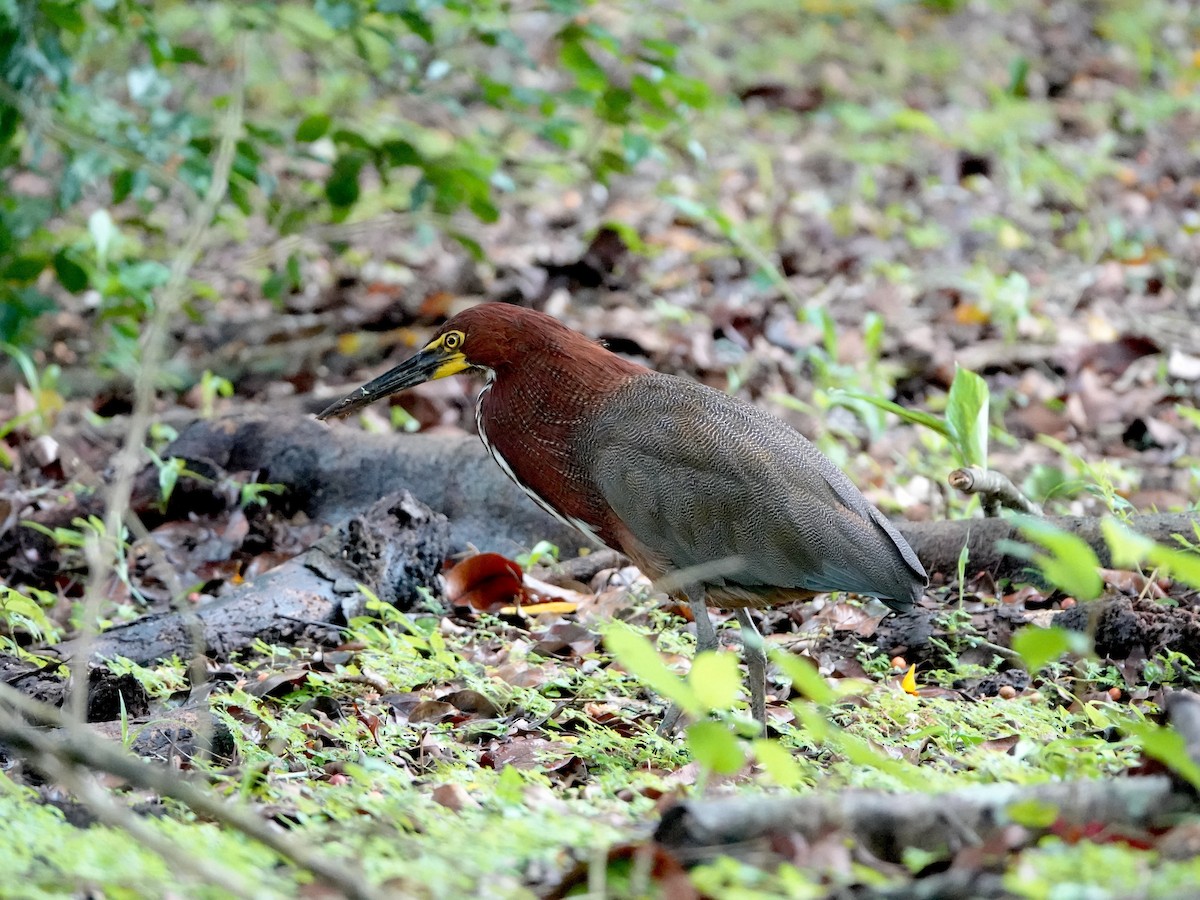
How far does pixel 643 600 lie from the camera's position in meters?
4.87

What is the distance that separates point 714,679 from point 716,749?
0.38 feet

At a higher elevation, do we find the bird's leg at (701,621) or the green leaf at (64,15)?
the green leaf at (64,15)

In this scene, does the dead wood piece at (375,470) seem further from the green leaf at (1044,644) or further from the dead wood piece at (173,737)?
the green leaf at (1044,644)

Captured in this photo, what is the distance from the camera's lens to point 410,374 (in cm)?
469

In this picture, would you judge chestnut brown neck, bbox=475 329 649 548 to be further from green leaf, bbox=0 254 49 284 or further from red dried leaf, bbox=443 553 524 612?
green leaf, bbox=0 254 49 284

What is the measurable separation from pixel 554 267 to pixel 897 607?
446cm

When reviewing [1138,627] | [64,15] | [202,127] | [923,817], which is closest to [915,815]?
[923,817]

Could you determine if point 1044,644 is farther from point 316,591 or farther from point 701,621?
point 316,591

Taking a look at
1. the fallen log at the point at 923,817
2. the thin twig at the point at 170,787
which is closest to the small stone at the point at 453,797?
the thin twig at the point at 170,787

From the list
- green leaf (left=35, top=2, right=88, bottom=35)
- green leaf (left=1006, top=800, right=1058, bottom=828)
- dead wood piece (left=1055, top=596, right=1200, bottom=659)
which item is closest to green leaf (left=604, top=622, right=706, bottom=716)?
green leaf (left=1006, top=800, right=1058, bottom=828)

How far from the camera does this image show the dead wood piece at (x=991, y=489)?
4395 mm

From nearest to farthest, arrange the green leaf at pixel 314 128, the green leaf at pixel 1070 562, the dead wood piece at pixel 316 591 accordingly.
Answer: the green leaf at pixel 1070 562
the dead wood piece at pixel 316 591
the green leaf at pixel 314 128

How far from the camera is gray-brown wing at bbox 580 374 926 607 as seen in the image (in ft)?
13.1

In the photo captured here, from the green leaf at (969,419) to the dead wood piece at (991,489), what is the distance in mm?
81
